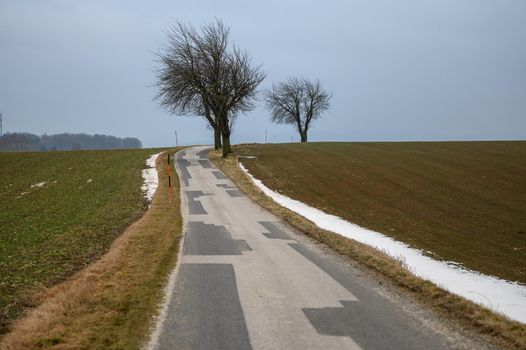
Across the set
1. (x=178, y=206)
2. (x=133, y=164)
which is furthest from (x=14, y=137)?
(x=178, y=206)

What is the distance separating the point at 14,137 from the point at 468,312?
139095 millimetres

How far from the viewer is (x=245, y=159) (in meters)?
37.8

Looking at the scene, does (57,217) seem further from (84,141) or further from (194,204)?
(84,141)

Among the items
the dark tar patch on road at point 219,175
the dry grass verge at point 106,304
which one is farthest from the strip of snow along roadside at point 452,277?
the dark tar patch on road at point 219,175

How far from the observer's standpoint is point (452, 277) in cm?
997

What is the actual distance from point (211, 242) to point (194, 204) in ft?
24.5

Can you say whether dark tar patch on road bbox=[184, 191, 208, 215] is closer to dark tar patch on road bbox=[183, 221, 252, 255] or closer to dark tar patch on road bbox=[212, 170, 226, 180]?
dark tar patch on road bbox=[183, 221, 252, 255]

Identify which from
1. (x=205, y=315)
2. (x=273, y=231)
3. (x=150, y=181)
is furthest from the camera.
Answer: (x=150, y=181)

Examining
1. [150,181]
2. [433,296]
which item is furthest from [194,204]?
[433,296]

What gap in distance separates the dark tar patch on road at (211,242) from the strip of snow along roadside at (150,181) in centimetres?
617

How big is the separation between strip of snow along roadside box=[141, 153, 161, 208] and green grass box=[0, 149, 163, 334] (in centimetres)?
43

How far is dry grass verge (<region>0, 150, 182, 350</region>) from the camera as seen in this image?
5.65m

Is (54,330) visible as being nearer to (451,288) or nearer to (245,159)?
(451,288)

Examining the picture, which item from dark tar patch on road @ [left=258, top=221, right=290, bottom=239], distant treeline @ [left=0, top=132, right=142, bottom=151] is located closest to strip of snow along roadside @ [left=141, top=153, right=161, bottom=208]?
dark tar patch on road @ [left=258, top=221, right=290, bottom=239]
